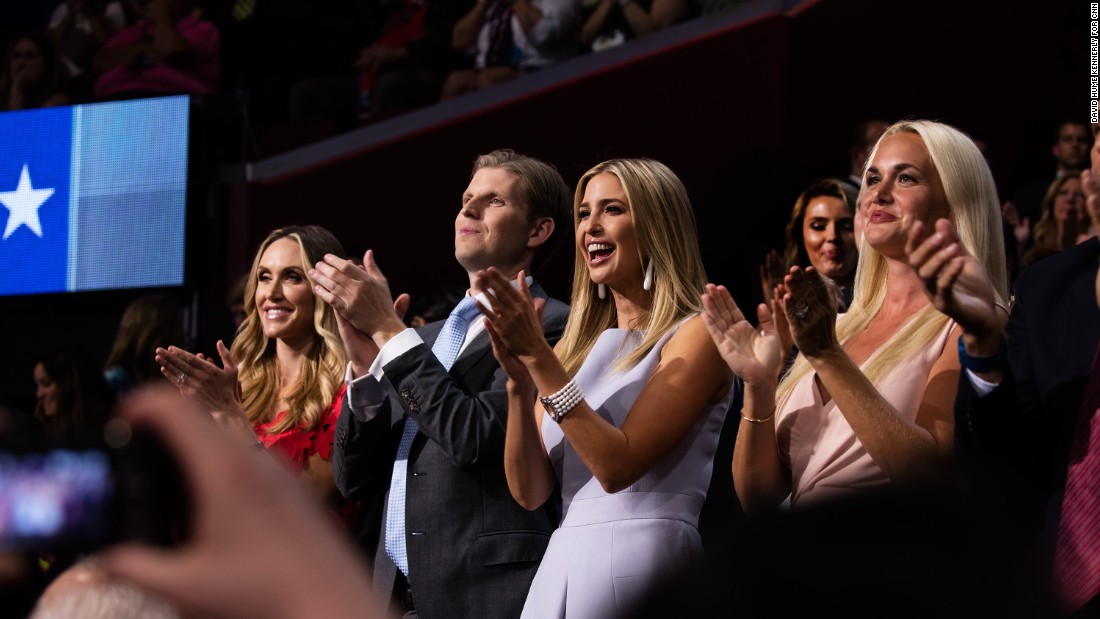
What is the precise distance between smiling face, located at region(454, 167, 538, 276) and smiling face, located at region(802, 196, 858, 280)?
122 cm

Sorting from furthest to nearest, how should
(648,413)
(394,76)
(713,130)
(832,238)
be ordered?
1. (394,76)
2. (713,130)
3. (832,238)
4. (648,413)

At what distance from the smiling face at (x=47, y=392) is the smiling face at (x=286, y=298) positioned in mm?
1974

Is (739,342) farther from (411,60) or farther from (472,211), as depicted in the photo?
(411,60)

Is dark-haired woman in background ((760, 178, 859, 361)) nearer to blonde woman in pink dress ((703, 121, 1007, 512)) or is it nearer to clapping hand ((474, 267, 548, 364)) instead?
blonde woman in pink dress ((703, 121, 1007, 512))

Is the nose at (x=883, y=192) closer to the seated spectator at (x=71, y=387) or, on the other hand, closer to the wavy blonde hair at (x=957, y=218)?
the wavy blonde hair at (x=957, y=218)

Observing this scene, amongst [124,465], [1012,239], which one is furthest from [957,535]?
[1012,239]

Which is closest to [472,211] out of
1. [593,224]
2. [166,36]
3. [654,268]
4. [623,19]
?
[593,224]

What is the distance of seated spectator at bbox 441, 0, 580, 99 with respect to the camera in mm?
6484

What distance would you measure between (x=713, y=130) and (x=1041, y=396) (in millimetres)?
4031

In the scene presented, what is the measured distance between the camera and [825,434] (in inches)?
103

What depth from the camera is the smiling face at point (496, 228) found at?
10.9 ft

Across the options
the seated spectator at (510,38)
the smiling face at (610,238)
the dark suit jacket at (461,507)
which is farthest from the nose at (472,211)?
the seated spectator at (510,38)

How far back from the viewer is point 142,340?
5543mm

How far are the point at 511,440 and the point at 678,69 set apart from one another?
3.58 metres
